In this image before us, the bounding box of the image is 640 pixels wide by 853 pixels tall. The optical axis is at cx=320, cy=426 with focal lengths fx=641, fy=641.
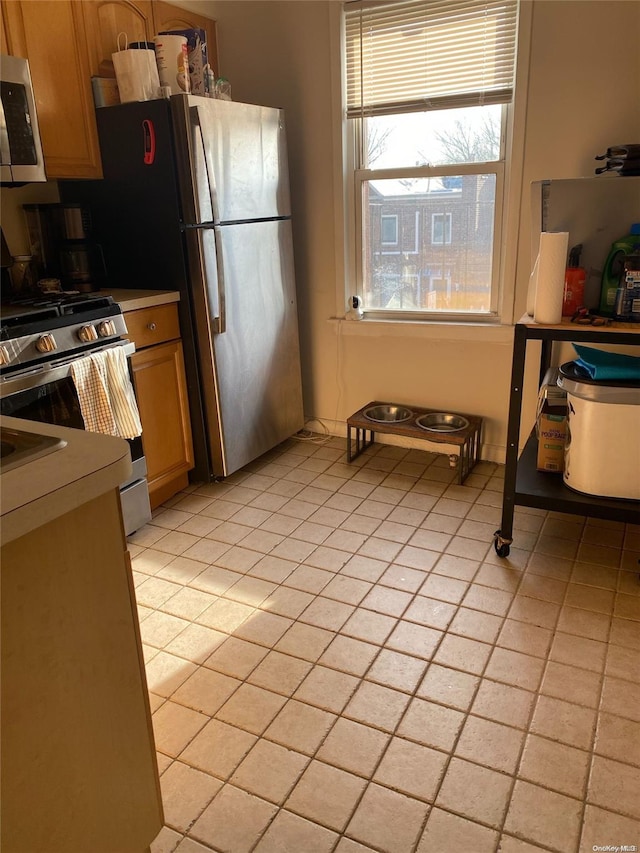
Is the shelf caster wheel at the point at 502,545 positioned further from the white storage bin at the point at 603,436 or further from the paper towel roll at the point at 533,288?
the paper towel roll at the point at 533,288

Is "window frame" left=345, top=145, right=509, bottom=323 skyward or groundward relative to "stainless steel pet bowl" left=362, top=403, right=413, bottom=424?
skyward

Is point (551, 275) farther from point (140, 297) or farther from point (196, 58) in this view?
point (196, 58)

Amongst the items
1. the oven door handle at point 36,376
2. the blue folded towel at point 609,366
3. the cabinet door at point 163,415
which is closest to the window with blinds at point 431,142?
the blue folded towel at point 609,366

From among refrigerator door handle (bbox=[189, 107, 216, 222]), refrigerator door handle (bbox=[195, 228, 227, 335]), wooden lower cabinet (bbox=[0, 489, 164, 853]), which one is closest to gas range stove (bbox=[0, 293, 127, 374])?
refrigerator door handle (bbox=[195, 228, 227, 335])

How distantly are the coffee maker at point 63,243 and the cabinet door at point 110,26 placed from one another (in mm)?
578

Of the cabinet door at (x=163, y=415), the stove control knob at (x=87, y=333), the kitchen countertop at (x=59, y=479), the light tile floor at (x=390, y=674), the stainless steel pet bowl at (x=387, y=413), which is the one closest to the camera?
the kitchen countertop at (x=59, y=479)

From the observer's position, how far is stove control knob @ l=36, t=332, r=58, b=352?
2078 millimetres

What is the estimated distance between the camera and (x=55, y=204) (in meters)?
2.63

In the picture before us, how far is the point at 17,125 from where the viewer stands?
2.15 m

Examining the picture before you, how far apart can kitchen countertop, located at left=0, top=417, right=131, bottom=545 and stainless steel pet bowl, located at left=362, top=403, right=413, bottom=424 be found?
2284mm

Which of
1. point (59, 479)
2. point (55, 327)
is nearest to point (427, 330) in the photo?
point (55, 327)

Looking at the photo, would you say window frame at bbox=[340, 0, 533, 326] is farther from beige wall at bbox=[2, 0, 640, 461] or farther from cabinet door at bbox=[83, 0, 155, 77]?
cabinet door at bbox=[83, 0, 155, 77]

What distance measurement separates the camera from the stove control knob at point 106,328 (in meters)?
2.29

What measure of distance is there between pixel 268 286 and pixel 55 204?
0.96 m
